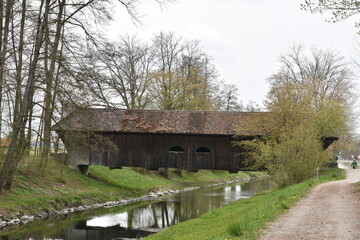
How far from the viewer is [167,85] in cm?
3731

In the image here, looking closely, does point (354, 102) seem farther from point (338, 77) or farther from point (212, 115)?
point (212, 115)

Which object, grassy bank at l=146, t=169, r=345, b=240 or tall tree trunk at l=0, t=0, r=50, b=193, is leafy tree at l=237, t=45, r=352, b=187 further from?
tall tree trunk at l=0, t=0, r=50, b=193

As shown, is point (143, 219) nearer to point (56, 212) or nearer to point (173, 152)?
point (56, 212)

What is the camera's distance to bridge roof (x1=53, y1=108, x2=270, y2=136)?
25.5 metres

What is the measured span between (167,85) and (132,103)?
15.1 ft

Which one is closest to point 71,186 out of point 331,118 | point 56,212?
point 56,212

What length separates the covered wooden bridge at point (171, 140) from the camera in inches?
1021

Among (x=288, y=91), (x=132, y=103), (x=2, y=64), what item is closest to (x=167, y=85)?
(x=132, y=103)

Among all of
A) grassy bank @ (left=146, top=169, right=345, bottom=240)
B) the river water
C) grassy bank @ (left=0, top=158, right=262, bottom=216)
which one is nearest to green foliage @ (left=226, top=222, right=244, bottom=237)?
grassy bank @ (left=146, top=169, right=345, bottom=240)

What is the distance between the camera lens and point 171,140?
2639 centimetres

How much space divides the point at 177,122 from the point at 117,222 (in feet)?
34.6

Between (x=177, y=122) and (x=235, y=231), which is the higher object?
(x=177, y=122)

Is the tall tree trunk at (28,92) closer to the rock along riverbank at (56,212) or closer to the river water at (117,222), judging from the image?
the rock along riverbank at (56,212)

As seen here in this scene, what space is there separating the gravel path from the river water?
19.7 ft
